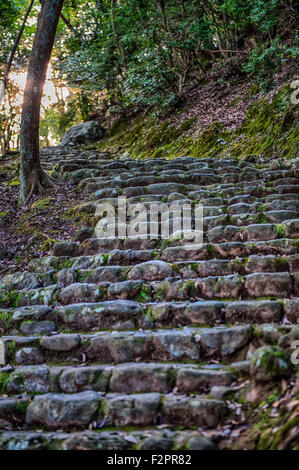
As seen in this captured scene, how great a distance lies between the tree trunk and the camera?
6910 mm

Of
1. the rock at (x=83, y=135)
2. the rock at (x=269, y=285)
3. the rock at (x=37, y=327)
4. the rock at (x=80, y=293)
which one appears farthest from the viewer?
the rock at (x=83, y=135)

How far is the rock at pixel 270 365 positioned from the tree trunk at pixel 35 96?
5495 mm

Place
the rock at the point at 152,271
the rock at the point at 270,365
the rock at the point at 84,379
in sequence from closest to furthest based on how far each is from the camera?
1. the rock at the point at 270,365
2. the rock at the point at 84,379
3. the rock at the point at 152,271

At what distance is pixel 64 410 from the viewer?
278cm

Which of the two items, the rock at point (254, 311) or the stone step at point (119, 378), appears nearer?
the stone step at point (119, 378)

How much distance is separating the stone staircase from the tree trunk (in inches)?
88.8

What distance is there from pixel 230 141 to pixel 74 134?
7.53 m

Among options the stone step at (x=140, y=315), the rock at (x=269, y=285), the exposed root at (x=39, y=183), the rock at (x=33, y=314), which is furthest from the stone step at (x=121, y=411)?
the exposed root at (x=39, y=183)

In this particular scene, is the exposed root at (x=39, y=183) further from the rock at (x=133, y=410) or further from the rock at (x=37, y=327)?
the rock at (x=133, y=410)

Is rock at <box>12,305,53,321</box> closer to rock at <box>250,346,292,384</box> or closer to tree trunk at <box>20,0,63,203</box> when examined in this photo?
rock at <box>250,346,292,384</box>

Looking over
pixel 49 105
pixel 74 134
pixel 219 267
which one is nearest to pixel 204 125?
pixel 74 134

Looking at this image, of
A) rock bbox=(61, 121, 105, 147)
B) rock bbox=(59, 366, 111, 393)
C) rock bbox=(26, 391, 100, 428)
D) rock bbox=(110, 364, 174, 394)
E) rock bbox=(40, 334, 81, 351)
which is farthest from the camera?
rock bbox=(61, 121, 105, 147)

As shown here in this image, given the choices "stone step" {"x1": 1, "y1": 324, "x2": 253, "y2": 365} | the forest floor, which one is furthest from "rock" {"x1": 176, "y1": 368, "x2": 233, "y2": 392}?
the forest floor

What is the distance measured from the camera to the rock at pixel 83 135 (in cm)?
1523
